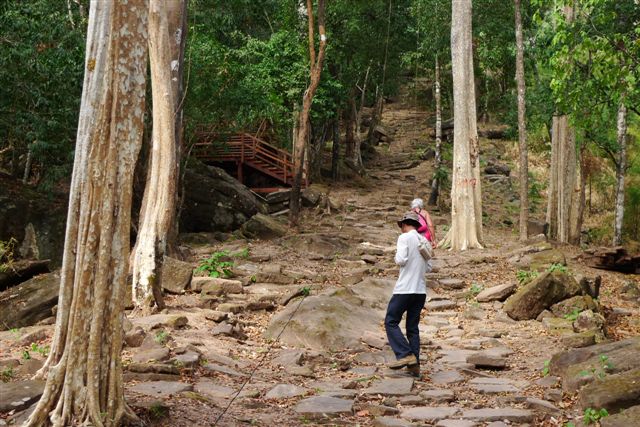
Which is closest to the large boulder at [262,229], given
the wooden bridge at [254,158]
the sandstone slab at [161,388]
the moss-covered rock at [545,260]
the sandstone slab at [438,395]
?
the wooden bridge at [254,158]

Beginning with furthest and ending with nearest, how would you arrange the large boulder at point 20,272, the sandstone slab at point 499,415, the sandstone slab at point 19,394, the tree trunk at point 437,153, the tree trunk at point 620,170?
1. the tree trunk at point 437,153
2. the tree trunk at point 620,170
3. the large boulder at point 20,272
4. the sandstone slab at point 499,415
5. the sandstone slab at point 19,394

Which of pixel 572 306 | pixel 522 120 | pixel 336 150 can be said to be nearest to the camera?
pixel 572 306

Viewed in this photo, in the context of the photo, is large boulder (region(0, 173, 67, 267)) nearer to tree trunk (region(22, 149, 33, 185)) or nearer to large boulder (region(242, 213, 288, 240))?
tree trunk (region(22, 149, 33, 185))

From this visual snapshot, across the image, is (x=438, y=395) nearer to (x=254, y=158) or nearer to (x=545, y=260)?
(x=545, y=260)

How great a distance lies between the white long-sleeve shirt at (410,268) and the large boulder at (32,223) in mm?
11278

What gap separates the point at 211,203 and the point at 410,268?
50.8 ft

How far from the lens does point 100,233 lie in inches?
212

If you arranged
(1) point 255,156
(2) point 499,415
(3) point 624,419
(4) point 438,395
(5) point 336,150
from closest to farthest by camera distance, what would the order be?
(3) point 624,419, (2) point 499,415, (4) point 438,395, (1) point 255,156, (5) point 336,150

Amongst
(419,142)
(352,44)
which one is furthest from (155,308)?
(419,142)

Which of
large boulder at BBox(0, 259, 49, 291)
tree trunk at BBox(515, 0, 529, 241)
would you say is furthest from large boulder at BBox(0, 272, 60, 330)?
tree trunk at BBox(515, 0, 529, 241)

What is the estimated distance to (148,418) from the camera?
5590 millimetres

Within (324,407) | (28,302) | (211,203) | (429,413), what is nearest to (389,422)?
(429,413)

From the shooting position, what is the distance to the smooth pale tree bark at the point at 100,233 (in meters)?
5.21

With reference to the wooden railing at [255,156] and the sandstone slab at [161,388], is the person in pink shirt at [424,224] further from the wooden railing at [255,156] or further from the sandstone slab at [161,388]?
the wooden railing at [255,156]
